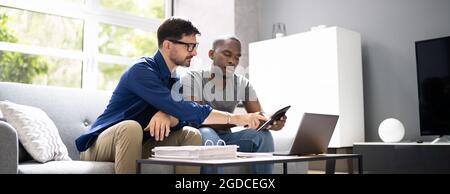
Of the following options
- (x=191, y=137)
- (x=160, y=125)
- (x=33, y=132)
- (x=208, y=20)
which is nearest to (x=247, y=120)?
(x=191, y=137)

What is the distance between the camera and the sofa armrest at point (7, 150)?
5.57ft

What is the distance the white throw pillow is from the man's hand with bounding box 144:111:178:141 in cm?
43

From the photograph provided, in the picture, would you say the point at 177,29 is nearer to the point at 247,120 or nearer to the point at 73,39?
the point at 247,120

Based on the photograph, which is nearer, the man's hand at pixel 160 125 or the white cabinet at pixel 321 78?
the man's hand at pixel 160 125

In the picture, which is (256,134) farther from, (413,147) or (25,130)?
(413,147)

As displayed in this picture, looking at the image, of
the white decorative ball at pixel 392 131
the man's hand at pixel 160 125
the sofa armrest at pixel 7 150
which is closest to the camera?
the sofa armrest at pixel 7 150

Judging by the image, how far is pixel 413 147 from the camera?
11.2 ft

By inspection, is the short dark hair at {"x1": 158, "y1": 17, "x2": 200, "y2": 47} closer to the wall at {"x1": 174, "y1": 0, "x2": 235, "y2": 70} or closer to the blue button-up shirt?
the blue button-up shirt

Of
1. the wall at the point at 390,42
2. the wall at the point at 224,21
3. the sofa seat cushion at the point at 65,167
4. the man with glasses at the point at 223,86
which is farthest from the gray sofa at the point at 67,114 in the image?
the wall at the point at 224,21

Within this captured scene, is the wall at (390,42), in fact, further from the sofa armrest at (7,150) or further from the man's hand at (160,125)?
the sofa armrest at (7,150)

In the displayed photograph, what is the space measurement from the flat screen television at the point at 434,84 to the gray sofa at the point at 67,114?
1312 millimetres

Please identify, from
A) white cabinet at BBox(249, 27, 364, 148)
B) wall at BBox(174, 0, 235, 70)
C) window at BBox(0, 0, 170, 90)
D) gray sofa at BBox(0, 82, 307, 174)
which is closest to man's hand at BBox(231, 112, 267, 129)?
gray sofa at BBox(0, 82, 307, 174)

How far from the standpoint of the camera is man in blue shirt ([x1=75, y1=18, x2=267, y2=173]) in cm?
207

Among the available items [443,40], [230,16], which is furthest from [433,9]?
[230,16]
